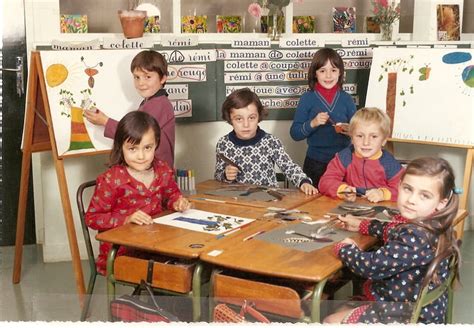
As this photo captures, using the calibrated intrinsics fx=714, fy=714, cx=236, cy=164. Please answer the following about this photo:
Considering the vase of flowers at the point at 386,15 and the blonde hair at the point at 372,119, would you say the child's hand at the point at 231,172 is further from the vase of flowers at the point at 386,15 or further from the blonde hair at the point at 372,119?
the vase of flowers at the point at 386,15

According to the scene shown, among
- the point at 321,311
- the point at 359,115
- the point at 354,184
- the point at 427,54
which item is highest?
the point at 427,54

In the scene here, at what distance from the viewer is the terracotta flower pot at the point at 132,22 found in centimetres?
430

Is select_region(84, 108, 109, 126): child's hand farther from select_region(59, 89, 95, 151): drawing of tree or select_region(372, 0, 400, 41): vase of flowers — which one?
select_region(372, 0, 400, 41): vase of flowers

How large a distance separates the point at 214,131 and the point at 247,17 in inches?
35.2

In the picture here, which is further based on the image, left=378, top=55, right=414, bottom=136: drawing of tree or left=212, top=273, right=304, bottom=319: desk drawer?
left=378, top=55, right=414, bottom=136: drawing of tree

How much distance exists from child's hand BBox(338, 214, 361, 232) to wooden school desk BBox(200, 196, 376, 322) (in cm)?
9

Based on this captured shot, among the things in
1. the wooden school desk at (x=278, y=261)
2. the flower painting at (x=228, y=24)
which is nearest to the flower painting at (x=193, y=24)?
the flower painting at (x=228, y=24)

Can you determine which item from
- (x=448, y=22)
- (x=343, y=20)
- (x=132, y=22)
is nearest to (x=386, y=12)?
(x=343, y=20)

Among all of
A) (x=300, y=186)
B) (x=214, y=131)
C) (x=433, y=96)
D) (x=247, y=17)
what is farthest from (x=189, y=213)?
(x=247, y=17)

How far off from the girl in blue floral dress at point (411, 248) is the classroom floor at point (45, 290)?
3.94 ft

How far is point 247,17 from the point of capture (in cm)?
500

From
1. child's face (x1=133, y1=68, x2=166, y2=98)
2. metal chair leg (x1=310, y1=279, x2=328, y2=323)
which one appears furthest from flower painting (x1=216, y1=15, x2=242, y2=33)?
metal chair leg (x1=310, y1=279, x2=328, y2=323)

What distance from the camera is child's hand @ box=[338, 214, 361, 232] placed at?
2.68 m

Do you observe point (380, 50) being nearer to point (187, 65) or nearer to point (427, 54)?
point (427, 54)
